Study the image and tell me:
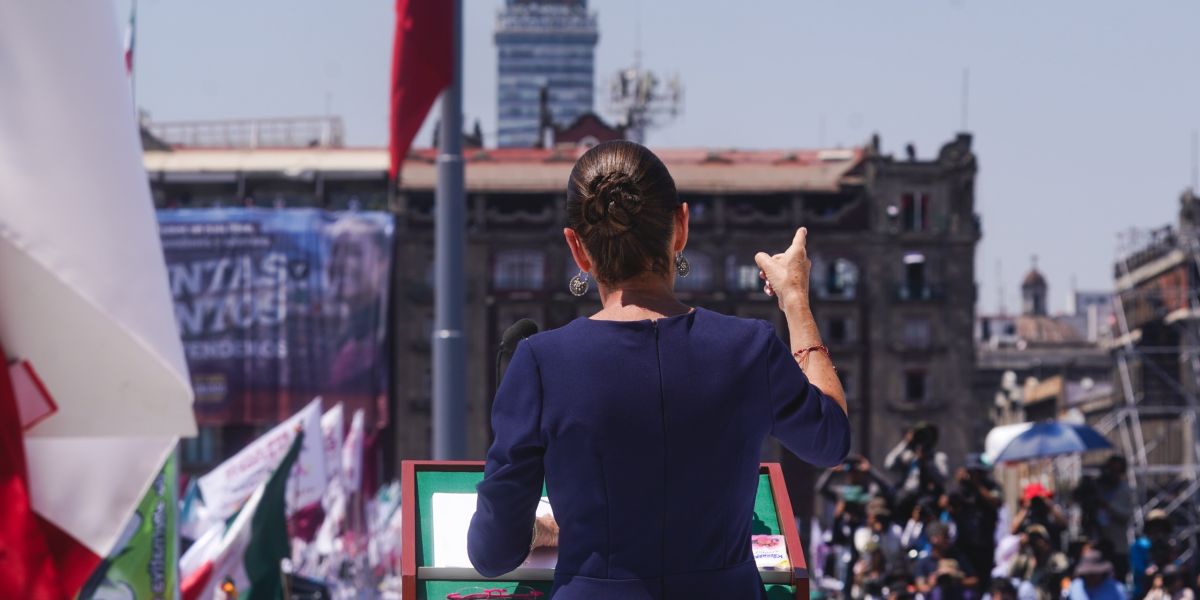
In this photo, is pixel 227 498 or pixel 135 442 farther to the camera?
pixel 227 498

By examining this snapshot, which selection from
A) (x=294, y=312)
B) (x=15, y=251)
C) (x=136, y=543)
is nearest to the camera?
(x=15, y=251)

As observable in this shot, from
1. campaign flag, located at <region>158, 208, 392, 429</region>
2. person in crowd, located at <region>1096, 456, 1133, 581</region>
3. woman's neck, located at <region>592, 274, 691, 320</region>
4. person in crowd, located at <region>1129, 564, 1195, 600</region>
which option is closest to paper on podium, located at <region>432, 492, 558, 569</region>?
woman's neck, located at <region>592, 274, 691, 320</region>

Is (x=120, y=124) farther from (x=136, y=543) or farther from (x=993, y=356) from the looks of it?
(x=993, y=356)

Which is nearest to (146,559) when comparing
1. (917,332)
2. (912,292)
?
(917,332)

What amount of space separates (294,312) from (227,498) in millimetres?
49765

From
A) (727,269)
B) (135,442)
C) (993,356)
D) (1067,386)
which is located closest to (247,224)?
(727,269)

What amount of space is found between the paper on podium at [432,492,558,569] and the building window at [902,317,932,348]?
2900 inches

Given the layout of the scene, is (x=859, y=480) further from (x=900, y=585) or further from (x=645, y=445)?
(x=645, y=445)

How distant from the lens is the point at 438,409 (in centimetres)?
1135

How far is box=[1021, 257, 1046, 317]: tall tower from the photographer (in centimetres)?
12975

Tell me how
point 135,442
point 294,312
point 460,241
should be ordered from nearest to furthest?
point 135,442
point 460,241
point 294,312

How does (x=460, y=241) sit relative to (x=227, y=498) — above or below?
above

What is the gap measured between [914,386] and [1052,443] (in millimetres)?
60885

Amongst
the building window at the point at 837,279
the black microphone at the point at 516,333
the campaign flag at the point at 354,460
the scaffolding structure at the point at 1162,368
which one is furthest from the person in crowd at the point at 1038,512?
the building window at the point at 837,279
